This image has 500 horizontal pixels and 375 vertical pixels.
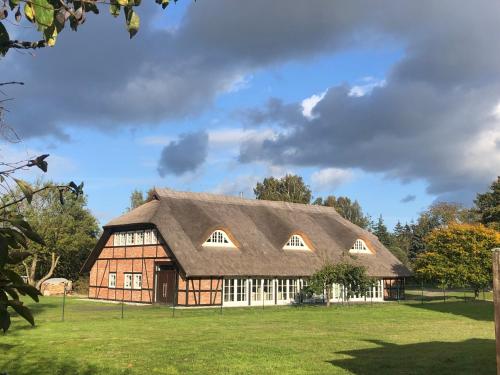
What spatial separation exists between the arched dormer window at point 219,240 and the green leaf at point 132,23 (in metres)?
34.2

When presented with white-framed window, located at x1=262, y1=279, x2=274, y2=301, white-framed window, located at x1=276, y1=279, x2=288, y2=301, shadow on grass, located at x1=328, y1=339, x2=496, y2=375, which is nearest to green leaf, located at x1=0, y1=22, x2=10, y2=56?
shadow on grass, located at x1=328, y1=339, x2=496, y2=375

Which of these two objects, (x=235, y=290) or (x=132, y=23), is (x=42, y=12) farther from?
(x=235, y=290)

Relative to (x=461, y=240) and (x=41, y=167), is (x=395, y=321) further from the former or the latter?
(x=41, y=167)

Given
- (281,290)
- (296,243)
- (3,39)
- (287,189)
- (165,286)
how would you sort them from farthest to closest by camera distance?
(287,189), (296,243), (281,290), (165,286), (3,39)

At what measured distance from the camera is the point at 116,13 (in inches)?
80.7

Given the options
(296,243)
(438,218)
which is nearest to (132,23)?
(296,243)

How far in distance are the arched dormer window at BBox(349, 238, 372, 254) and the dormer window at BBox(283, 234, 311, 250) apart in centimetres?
527

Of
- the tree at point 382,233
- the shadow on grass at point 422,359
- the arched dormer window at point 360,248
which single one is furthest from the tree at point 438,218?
the shadow on grass at point 422,359

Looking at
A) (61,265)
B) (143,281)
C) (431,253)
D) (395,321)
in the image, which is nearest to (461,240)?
(431,253)

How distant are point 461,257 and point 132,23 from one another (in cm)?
4073

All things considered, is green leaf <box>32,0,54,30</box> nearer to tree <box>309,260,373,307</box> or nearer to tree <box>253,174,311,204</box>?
tree <box>309,260,373,307</box>

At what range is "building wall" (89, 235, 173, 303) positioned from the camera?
35.9 metres

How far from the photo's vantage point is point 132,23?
198cm

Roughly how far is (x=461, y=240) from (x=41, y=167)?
41067 mm
